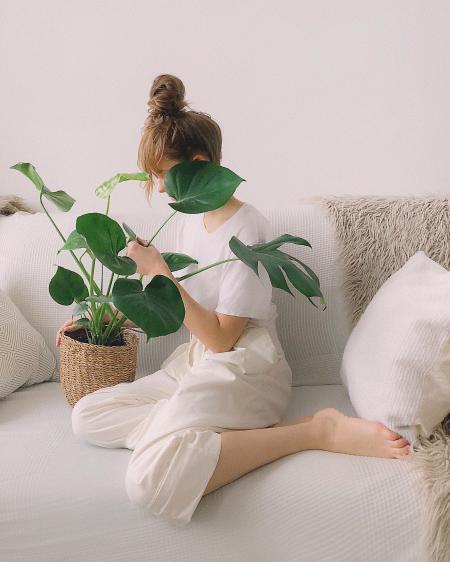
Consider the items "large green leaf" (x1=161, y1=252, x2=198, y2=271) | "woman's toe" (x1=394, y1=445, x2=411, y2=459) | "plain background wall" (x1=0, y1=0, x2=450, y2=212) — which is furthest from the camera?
"plain background wall" (x1=0, y1=0, x2=450, y2=212)

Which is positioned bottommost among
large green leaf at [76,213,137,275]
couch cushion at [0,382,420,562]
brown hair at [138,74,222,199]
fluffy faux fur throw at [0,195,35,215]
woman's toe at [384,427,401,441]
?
couch cushion at [0,382,420,562]

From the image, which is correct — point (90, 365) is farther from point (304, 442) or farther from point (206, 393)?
point (304, 442)

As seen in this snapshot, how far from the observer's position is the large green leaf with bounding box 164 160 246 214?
4.79 feet

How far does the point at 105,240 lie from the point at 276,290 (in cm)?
62

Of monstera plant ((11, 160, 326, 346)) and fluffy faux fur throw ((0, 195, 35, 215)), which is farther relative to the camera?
fluffy faux fur throw ((0, 195, 35, 215))

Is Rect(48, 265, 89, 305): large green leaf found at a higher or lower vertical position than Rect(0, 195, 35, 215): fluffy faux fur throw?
lower

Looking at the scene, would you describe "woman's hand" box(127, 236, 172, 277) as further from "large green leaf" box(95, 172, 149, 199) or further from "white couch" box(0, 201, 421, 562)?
"white couch" box(0, 201, 421, 562)

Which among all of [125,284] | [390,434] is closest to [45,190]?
[125,284]

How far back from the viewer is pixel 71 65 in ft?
7.88

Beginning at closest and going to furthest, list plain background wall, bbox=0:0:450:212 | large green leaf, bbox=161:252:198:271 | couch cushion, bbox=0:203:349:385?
large green leaf, bbox=161:252:198:271
couch cushion, bbox=0:203:349:385
plain background wall, bbox=0:0:450:212

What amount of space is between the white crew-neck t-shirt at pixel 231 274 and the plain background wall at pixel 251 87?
27.0 inches

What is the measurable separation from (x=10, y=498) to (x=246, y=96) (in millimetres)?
1483

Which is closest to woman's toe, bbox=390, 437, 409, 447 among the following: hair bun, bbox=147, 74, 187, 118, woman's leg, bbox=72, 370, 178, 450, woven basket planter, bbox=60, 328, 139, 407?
woman's leg, bbox=72, 370, 178, 450

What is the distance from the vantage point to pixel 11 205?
2.17 m
